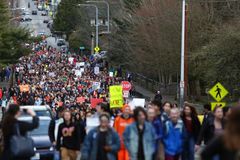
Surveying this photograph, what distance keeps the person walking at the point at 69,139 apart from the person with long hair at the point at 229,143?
6614 millimetres

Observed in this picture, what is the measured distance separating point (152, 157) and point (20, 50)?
4738cm

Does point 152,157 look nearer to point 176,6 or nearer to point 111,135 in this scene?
point 111,135

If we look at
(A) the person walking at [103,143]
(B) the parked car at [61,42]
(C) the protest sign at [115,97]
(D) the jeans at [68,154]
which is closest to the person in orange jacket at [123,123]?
(D) the jeans at [68,154]

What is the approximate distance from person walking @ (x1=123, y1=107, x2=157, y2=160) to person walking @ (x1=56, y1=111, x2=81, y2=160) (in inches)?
81.9

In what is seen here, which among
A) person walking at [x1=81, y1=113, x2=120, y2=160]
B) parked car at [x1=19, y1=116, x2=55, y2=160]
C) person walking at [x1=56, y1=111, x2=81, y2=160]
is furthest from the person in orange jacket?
parked car at [x1=19, y1=116, x2=55, y2=160]

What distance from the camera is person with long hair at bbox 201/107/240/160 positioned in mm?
7188

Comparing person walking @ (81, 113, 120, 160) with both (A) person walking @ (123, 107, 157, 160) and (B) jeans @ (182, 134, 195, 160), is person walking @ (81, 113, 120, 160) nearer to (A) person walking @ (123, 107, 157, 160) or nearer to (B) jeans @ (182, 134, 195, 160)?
(A) person walking @ (123, 107, 157, 160)

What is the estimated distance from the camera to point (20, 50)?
5938 cm

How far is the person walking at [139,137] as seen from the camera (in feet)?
41.1

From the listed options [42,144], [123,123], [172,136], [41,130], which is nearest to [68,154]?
[123,123]

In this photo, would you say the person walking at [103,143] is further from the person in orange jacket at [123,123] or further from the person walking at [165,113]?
the person walking at [165,113]

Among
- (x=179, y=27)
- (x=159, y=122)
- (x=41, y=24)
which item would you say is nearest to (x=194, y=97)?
(x=179, y=27)

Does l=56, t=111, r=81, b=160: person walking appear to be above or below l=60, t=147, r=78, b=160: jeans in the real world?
above

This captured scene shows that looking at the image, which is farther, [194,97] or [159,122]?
[194,97]
